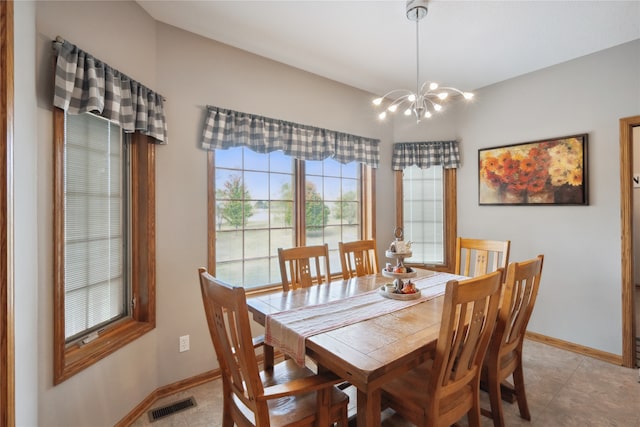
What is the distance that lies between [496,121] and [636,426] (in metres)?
2.82

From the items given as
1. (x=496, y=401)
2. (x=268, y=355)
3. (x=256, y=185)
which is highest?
(x=256, y=185)

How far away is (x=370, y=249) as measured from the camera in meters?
2.72

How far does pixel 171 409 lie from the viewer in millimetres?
2018

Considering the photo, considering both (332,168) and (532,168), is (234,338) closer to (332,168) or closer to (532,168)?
(332,168)

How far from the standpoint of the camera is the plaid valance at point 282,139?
2.41 m

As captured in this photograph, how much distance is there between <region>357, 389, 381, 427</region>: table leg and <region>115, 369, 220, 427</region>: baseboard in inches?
62.7

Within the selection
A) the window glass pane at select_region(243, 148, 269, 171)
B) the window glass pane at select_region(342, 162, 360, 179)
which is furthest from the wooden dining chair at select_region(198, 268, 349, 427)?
the window glass pane at select_region(342, 162, 360, 179)

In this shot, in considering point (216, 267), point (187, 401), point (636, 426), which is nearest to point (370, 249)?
point (216, 267)

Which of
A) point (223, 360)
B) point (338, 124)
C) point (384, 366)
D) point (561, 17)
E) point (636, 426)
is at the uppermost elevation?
point (561, 17)

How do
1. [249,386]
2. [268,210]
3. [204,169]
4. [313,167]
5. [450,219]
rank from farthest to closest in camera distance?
1. [450,219]
2. [313,167]
3. [268,210]
4. [204,169]
5. [249,386]

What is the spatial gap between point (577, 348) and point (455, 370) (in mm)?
2347

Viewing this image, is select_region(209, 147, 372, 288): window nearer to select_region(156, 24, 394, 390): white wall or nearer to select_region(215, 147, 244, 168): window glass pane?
select_region(215, 147, 244, 168): window glass pane

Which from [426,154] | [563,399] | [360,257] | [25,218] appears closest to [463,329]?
[360,257]

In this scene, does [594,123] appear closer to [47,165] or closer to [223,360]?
[223,360]
